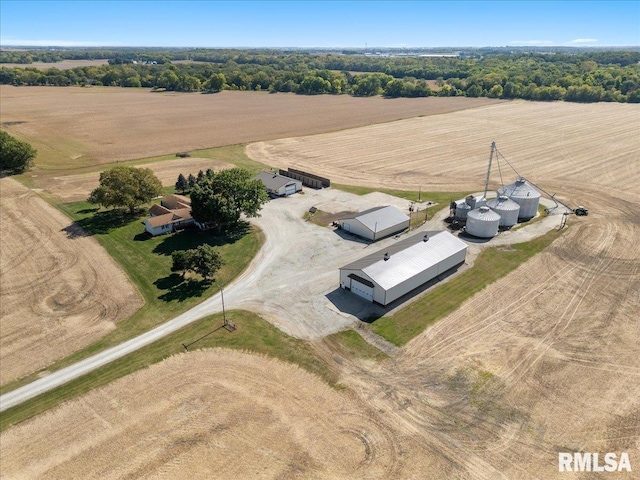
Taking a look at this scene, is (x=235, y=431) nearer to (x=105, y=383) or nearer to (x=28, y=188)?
(x=105, y=383)

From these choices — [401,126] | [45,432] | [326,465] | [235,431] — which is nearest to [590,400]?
[326,465]

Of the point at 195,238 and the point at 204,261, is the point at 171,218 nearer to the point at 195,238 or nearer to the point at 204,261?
the point at 195,238

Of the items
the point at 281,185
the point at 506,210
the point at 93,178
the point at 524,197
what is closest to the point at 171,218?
the point at 281,185

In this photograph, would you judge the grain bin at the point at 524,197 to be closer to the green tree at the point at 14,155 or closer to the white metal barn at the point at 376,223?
the white metal barn at the point at 376,223

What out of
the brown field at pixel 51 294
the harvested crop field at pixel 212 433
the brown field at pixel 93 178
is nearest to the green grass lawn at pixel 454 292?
the harvested crop field at pixel 212 433

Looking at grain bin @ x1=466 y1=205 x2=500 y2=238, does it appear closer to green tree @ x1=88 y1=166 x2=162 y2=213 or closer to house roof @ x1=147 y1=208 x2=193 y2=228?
house roof @ x1=147 y1=208 x2=193 y2=228

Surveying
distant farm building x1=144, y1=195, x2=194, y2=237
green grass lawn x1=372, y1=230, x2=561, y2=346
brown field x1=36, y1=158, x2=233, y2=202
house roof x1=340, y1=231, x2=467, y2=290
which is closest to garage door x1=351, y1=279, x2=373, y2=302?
house roof x1=340, y1=231, x2=467, y2=290

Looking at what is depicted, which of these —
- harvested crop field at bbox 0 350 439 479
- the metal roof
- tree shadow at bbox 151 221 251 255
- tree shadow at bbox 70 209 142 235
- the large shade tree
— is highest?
the large shade tree
